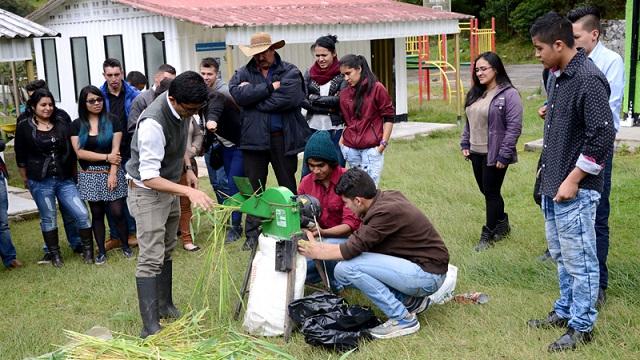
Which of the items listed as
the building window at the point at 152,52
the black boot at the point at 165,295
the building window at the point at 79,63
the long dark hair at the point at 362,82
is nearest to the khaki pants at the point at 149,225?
the black boot at the point at 165,295

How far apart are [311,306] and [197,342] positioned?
2.37ft

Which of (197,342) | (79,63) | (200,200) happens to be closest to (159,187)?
(200,200)

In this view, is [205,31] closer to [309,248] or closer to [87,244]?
[87,244]

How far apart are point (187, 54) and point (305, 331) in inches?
363

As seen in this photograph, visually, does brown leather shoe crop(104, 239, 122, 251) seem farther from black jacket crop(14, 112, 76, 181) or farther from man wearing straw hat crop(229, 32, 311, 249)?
man wearing straw hat crop(229, 32, 311, 249)

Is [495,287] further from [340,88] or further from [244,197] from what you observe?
[340,88]

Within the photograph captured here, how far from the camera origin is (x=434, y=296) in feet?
16.1

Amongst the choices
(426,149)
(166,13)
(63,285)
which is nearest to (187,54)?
(166,13)

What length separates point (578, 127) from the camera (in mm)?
3898

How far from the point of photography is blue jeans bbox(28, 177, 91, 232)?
654 cm

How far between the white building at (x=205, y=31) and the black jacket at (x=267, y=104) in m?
5.14

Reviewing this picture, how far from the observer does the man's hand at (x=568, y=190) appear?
3.84 m

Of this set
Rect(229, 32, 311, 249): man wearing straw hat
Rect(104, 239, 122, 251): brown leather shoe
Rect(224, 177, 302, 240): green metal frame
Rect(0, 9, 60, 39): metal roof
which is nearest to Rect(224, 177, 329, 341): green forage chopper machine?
Rect(224, 177, 302, 240): green metal frame

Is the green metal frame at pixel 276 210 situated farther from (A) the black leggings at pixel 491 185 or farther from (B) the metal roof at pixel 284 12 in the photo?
(B) the metal roof at pixel 284 12
